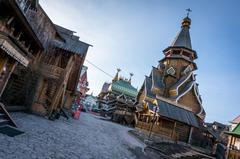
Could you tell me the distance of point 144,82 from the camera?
35.2 m

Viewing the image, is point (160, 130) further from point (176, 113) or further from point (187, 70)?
point (187, 70)

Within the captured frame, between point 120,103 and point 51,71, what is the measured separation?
28.6 m

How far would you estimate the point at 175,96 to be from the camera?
101 feet

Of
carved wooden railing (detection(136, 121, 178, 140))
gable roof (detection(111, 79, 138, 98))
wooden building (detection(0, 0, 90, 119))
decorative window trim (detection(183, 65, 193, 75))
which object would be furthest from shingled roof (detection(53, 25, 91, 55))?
gable roof (detection(111, 79, 138, 98))

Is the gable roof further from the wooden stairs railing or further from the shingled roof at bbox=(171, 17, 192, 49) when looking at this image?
the wooden stairs railing

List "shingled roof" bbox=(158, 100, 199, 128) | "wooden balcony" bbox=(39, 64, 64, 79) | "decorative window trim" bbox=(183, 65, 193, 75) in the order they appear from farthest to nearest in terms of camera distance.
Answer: "decorative window trim" bbox=(183, 65, 193, 75)
"shingled roof" bbox=(158, 100, 199, 128)
"wooden balcony" bbox=(39, 64, 64, 79)

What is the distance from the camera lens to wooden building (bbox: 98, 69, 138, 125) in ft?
119

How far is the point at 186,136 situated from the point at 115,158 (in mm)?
20193

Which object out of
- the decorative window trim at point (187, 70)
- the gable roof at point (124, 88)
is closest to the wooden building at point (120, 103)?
the gable roof at point (124, 88)

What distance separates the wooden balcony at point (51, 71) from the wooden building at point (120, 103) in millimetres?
22387

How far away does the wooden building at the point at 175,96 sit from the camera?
24.0 metres

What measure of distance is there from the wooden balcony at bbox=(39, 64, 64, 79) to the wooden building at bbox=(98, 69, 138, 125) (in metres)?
22.4

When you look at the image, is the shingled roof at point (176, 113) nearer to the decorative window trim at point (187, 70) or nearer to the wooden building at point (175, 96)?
the wooden building at point (175, 96)

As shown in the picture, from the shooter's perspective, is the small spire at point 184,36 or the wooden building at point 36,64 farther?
the small spire at point 184,36
